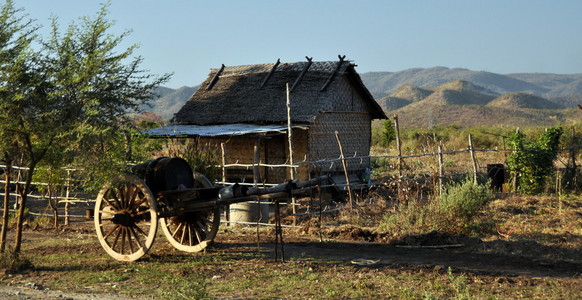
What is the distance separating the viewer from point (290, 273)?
8250 millimetres

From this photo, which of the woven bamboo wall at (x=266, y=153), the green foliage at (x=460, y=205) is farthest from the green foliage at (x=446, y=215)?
the woven bamboo wall at (x=266, y=153)

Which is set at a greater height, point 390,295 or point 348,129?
point 348,129

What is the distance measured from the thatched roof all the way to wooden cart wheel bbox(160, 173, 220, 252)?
25.2 ft

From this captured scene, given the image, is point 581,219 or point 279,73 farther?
point 279,73

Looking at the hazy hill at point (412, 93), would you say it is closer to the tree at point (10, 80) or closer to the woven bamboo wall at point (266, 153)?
the woven bamboo wall at point (266, 153)

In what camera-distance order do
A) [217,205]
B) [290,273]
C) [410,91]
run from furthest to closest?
[410,91] < [217,205] < [290,273]

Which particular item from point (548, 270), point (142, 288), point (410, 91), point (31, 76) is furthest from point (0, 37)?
point (410, 91)

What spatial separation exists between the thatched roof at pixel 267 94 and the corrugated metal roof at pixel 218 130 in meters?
0.40

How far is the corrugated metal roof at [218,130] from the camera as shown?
54.2 ft

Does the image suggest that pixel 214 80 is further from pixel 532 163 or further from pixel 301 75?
pixel 532 163

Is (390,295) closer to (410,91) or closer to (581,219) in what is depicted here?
(581,219)

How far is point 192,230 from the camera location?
382 inches

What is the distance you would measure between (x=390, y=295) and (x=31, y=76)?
5.84 metres

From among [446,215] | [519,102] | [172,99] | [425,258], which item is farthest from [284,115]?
[172,99]
